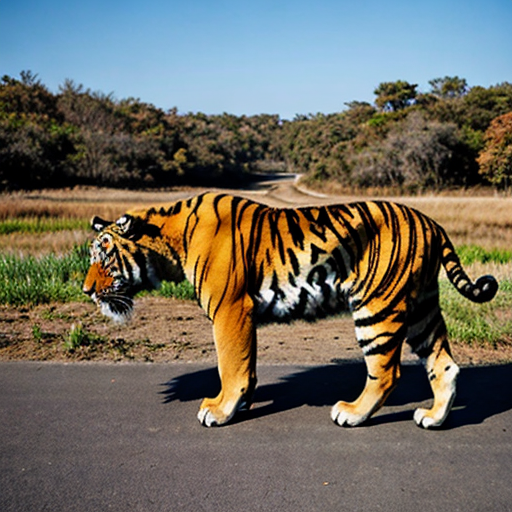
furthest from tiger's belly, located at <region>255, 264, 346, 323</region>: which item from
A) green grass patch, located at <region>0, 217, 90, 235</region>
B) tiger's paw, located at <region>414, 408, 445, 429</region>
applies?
green grass patch, located at <region>0, 217, 90, 235</region>

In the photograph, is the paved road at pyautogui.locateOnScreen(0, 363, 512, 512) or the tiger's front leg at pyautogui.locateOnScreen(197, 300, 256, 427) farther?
the tiger's front leg at pyautogui.locateOnScreen(197, 300, 256, 427)

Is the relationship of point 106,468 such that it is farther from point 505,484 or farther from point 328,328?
point 328,328

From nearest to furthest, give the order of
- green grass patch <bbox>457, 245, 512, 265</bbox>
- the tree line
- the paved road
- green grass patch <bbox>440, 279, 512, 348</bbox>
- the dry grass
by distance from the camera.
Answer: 1. the paved road
2. green grass patch <bbox>440, 279, 512, 348</bbox>
3. green grass patch <bbox>457, 245, 512, 265</bbox>
4. the dry grass
5. the tree line

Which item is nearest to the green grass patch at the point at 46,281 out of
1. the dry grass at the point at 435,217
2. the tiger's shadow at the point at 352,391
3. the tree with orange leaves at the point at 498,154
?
the dry grass at the point at 435,217

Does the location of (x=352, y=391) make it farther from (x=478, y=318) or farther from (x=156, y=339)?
(x=478, y=318)

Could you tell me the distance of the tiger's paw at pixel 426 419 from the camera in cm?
407

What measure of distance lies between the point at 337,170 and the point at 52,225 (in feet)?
87.8

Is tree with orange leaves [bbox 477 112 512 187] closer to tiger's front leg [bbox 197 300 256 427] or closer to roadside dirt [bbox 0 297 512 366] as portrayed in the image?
roadside dirt [bbox 0 297 512 366]

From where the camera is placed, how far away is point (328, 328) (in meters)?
7.14

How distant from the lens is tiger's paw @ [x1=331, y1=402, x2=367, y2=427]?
4.11m

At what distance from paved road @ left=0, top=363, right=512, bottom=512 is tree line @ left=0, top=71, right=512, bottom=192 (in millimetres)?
21017

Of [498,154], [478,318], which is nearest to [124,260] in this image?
[478,318]

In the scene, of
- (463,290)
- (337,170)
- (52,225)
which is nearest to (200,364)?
(463,290)

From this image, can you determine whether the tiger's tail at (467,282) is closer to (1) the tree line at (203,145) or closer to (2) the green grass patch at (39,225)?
(2) the green grass patch at (39,225)
